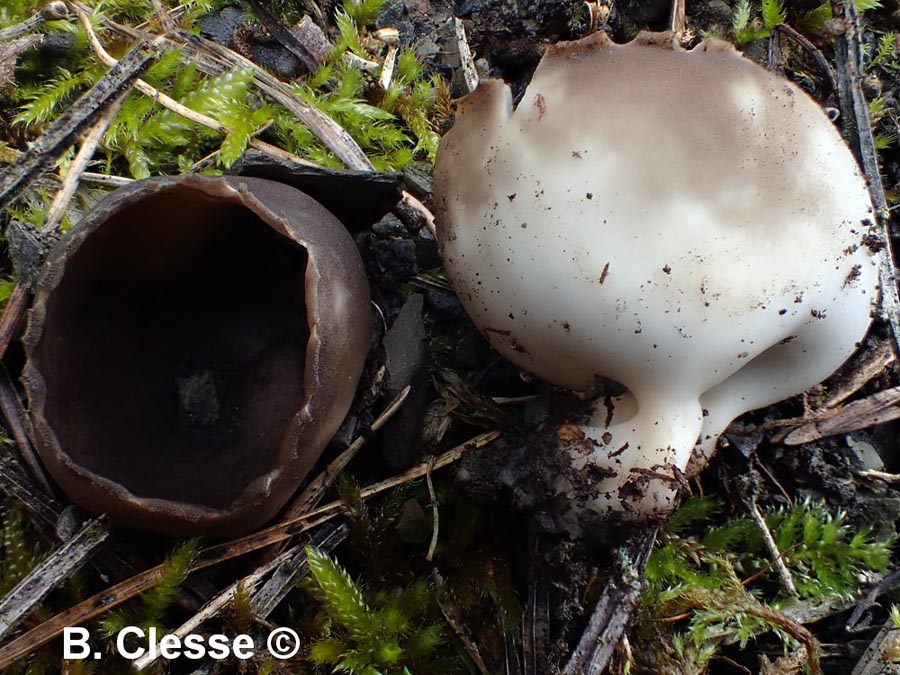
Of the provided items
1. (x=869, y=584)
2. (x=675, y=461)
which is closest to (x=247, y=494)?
(x=675, y=461)

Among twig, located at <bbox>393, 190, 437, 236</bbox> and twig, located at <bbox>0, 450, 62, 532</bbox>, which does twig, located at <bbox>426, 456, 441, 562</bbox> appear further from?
twig, located at <bbox>0, 450, 62, 532</bbox>

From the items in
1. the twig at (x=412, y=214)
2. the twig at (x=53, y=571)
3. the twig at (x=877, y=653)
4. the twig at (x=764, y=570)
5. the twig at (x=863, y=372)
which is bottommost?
the twig at (x=877, y=653)

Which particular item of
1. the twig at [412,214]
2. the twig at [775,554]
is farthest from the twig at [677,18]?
the twig at [775,554]

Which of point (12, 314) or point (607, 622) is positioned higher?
point (12, 314)

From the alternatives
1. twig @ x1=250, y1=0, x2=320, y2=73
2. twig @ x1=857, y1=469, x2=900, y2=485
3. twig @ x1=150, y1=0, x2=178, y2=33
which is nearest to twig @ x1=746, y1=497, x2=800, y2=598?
twig @ x1=857, y1=469, x2=900, y2=485

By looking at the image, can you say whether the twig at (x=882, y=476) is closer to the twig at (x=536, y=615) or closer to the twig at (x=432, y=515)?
the twig at (x=536, y=615)

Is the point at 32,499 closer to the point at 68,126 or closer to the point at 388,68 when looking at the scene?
the point at 68,126

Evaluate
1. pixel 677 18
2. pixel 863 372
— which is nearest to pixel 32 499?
pixel 863 372
